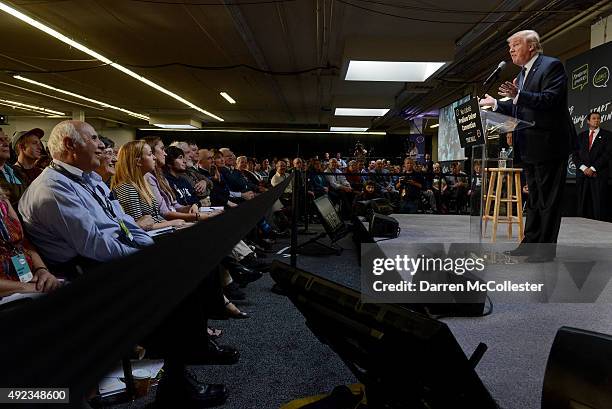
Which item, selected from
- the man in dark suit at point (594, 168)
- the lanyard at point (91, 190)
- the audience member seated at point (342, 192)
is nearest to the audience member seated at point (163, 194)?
the lanyard at point (91, 190)

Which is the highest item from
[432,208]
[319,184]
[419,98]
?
[419,98]

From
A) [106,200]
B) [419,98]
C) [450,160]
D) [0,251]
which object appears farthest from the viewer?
[450,160]

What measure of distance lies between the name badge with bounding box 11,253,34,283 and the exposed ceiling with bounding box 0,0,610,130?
538 cm

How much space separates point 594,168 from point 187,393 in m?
6.49

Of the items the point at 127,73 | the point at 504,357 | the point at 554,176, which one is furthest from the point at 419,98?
the point at 504,357

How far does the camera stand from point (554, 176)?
304cm

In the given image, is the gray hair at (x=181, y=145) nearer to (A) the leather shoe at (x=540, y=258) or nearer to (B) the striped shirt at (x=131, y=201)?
(B) the striped shirt at (x=131, y=201)

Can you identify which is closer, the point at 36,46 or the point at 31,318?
the point at 31,318

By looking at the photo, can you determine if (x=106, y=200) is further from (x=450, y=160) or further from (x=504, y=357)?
(x=450, y=160)

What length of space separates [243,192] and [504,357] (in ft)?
16.5

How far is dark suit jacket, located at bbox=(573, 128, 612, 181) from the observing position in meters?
5.96

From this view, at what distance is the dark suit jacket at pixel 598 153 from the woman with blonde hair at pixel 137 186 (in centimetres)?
539

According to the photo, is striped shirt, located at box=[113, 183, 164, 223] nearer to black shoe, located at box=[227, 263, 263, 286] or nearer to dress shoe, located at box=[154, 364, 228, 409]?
black shoe, located at box=[227, 263, 263, 286]

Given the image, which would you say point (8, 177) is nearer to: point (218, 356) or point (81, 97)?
point (218, 356)
